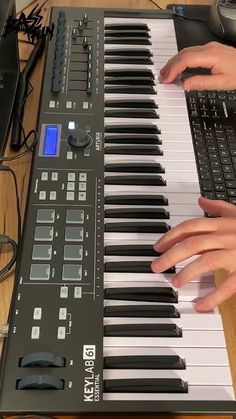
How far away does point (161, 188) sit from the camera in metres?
1.00

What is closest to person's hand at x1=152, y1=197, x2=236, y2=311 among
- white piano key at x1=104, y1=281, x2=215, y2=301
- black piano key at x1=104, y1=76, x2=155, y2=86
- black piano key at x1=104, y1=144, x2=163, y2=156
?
A: white piano key at x1=104, y1=281, x2=215, y2=301

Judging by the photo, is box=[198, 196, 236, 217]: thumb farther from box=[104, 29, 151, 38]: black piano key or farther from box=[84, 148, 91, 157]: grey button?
box=[104, 29, 151, 38]: black piano key

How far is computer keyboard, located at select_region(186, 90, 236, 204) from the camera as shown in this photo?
1014mm

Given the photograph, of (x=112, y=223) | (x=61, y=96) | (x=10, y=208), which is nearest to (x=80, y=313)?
(x=112, y=223)

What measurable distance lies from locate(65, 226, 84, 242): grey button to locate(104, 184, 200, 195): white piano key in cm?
12

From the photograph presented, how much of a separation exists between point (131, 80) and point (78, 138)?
256mm

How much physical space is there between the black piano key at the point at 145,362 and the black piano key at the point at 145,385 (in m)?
0.02

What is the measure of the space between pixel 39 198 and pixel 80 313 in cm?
23

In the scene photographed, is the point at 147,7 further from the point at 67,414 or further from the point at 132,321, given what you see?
the point at 67,414

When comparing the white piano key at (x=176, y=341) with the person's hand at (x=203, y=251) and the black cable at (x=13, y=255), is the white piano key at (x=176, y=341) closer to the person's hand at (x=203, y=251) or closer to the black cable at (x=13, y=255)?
the person's hand at (x=203, y=251)

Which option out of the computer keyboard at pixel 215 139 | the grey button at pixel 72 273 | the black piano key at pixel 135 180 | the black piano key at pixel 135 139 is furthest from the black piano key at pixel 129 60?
the grey button at pixel 72 273

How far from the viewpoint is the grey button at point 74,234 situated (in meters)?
0.88

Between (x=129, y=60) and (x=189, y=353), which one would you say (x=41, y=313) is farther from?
(x=129, y=60)

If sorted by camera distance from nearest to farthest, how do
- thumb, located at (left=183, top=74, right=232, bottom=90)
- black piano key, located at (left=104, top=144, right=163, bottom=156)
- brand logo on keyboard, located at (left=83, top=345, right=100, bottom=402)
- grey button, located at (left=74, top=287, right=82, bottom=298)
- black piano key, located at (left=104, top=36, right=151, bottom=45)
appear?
brand logo on keyboard, located at (left=83, top=345, right=100, bottom=402) < grey button, located at (left=74, top=287, right=82, bottom=298) < black piano key, located at (left=104, top=144, right=163, bottom=156) < thumb, located at (left=183, top=74, right=232, bottom=90) < black piano key, located at (left=104, top=36, right=151, bottom=45)
